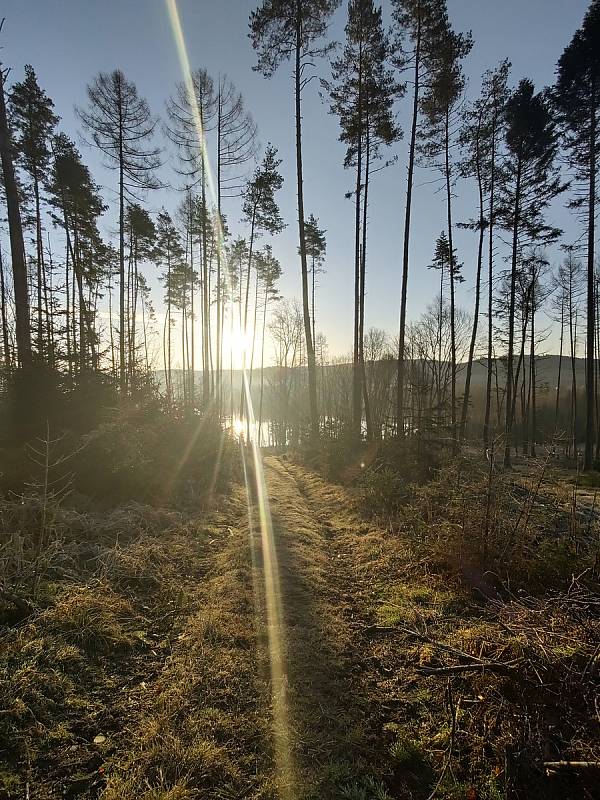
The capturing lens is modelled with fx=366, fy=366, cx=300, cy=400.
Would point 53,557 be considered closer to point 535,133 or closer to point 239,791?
point 239,791

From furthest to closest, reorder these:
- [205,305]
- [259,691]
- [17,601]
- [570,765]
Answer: [205,305], [17,601], [259,691], [570,765]

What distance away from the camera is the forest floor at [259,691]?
7.25ft

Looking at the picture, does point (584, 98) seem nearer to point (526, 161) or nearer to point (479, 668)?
point (526, 161)

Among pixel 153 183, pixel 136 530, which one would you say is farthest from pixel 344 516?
pixel 153 183

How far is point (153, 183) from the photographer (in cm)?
1437

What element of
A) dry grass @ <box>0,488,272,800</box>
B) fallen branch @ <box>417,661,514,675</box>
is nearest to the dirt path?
dry grass @ <box>0,488,272,800</box>

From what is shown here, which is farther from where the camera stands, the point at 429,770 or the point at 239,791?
the point at 429,770

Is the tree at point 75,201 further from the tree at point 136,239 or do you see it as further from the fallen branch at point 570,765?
the fallen branch at point 570,765

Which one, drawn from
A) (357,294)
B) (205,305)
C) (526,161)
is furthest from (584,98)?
(205,305)

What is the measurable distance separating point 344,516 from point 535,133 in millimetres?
16164

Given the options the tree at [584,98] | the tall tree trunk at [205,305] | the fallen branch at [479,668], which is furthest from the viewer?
the tall tree trunk at [205,305]

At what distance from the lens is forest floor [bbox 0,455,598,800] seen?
7.25 feet

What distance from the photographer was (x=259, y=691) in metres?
2.99

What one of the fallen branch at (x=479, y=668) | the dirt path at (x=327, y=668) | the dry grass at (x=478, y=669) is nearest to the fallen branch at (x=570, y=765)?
the dry grass at (x=478, y=669)
